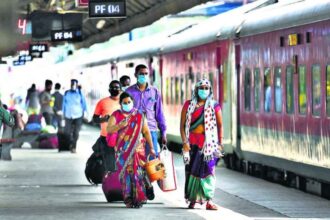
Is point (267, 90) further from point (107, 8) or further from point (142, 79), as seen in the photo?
point (107, 8)

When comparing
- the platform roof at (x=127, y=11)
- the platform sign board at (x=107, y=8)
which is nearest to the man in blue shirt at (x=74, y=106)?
the platform sign board at (x=107, y=8)

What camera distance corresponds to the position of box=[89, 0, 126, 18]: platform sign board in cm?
3169

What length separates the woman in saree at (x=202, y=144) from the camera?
18.4m

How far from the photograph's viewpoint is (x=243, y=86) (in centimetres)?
2680

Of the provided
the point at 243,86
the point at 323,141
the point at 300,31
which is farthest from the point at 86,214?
the point at 243,86

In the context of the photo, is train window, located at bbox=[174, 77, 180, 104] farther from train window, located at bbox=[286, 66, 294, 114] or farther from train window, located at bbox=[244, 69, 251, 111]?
train window, located at bbox=[286, 66, 294, 114]

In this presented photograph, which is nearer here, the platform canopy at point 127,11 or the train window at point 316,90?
the train window at point 316,90

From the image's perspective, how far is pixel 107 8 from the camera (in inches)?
1256

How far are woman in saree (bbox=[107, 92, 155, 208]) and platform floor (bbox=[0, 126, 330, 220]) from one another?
226 millimetres

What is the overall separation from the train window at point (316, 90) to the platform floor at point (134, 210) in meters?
1.28

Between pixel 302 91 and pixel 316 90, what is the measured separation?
3.05 feet

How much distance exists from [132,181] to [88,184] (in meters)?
4.92

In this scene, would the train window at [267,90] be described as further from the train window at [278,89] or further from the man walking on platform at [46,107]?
the man walking on platform at [46,107]

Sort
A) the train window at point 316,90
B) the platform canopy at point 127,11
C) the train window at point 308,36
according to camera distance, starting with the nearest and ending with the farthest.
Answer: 1. the train window at point 316,90
2. the train window at point 308,36
3. the platform canopy at point 127,11
